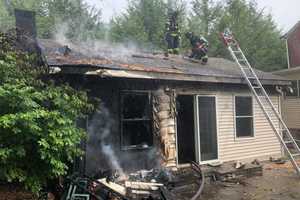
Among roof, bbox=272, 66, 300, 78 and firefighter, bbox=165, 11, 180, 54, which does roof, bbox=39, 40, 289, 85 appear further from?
roof, bbox=272, 66, 300, 78

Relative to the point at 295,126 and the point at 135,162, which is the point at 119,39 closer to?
the point at 295,126

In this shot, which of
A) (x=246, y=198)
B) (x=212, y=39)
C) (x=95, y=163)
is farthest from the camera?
(x=212, y=39)

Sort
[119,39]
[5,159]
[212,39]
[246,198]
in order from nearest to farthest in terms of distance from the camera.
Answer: [5,159], [246,198], [119,39], [212,39]

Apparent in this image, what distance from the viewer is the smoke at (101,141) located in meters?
8.12

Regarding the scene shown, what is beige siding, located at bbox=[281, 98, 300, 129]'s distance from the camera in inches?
749

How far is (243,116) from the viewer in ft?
38.4

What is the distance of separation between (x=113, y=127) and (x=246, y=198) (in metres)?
3.36

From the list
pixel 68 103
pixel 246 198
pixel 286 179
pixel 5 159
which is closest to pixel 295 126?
pixel 286 179

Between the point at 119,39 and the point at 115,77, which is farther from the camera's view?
the point at 119,39

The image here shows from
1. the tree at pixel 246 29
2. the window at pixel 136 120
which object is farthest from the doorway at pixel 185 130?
the tree at pixel 246 29

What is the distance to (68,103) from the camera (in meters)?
6.50

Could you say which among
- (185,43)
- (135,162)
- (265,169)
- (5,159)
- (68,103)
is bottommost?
(265,169)

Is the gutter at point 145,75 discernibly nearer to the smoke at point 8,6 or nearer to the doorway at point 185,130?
the doorway at point 185,130

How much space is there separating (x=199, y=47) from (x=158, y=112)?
4.52 meters
